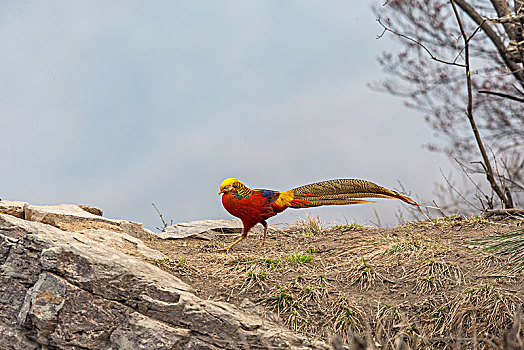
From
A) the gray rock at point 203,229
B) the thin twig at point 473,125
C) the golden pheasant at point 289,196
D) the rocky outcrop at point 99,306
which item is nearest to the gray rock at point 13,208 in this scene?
the rocky outcrop at point 99,306

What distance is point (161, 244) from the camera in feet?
16.5

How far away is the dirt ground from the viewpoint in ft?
11.1

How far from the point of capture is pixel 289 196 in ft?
14.9

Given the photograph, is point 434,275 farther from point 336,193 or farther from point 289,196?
point 289,196

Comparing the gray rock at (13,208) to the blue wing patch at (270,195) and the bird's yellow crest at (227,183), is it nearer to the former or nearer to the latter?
the bird's yellow crest at (227,183)

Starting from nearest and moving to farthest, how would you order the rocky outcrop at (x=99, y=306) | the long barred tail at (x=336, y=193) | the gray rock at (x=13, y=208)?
the rocky outcrop at (x=99, y=306) → the gray rock at (x=13, y=208) → the long barred tail at (x=336, y=193)

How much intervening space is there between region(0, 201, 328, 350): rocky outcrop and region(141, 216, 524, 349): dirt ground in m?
0.23

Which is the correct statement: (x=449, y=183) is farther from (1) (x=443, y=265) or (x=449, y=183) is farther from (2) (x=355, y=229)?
(1) (x=443, y=265)

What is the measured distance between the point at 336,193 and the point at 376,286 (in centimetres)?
105

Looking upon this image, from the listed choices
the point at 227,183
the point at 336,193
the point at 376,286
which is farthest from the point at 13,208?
the point at 376,286

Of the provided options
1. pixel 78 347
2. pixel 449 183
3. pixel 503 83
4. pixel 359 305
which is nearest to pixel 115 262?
pixel 78 347

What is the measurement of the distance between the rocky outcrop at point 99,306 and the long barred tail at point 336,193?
4.77 ft

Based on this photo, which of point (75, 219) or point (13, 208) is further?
point (75, 219)

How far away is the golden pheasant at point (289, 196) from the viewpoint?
4.41 m
